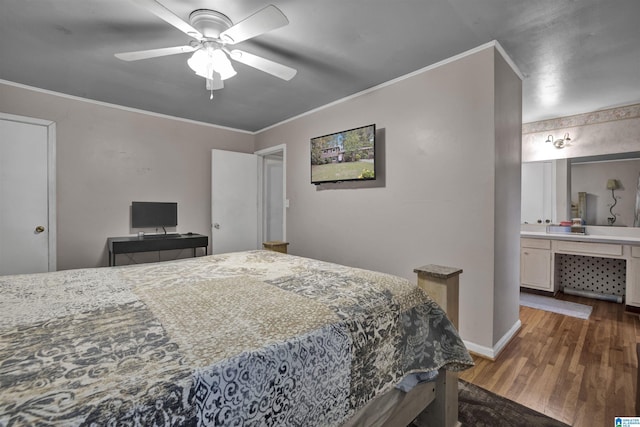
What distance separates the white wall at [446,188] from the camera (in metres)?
2.25

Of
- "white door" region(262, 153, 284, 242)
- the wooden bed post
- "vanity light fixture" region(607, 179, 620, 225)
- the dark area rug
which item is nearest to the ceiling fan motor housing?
the wooden bed post

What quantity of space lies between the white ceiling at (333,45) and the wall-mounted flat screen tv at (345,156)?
0.47 m

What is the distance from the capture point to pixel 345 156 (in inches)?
126

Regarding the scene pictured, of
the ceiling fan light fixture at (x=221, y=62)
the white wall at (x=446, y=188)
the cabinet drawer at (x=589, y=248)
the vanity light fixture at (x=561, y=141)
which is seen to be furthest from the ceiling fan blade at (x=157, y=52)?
the vanity light fixture at (x=561, y=141)

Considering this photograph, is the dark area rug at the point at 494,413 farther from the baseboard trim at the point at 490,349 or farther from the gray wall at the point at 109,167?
the gray wall at the point at 109,167

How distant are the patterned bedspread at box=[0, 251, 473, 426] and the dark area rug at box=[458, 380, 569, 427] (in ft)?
1.83

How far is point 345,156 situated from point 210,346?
8.68ft

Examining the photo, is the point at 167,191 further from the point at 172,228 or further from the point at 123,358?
the point at 123,358

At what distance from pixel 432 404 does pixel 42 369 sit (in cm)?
157

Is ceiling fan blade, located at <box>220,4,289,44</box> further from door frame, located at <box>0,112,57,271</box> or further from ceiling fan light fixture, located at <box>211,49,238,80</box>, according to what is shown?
door frame, located at <box>0,112,57,271</box>

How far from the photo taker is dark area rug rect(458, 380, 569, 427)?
159 cm

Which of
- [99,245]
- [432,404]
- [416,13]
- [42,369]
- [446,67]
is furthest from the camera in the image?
[99,245]

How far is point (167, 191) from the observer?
3.94 m

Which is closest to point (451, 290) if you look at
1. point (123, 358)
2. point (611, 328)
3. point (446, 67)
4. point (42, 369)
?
point (123, 358)
